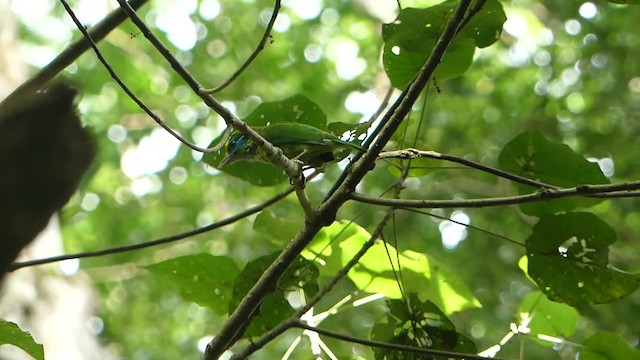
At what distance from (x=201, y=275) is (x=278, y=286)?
0.56ft

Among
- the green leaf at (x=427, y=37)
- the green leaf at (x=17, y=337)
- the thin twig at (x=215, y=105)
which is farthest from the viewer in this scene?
the green leaf at (x=427, y=37)

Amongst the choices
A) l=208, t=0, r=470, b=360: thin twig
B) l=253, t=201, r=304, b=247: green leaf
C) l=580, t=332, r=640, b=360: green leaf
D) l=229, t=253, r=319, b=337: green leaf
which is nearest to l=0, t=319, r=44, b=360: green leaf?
l=208, t=0, r=470, b=360: thin twig

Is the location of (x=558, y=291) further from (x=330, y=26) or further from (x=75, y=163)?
(x=330, y=26)

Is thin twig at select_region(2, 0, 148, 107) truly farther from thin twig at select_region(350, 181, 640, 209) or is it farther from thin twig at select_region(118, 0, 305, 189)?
thin twig at select_region(350, 181, 640, 209)

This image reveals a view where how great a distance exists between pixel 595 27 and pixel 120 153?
3.37 meters

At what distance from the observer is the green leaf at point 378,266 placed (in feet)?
3.92

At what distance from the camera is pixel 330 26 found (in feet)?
18.0

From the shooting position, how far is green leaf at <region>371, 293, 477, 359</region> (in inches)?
43.0

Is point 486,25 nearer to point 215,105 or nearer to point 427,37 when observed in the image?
point 427,37

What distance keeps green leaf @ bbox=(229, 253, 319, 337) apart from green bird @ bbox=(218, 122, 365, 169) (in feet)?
0.71

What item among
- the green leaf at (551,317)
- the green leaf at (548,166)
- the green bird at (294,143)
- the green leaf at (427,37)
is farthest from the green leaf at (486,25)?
the green leaf at (551,317)

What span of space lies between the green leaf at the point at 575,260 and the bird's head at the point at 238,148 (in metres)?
0.46

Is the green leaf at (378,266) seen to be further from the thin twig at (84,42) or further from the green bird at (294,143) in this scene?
the thin twig at (84,42)

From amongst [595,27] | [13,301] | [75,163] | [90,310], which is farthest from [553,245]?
[595,27]
